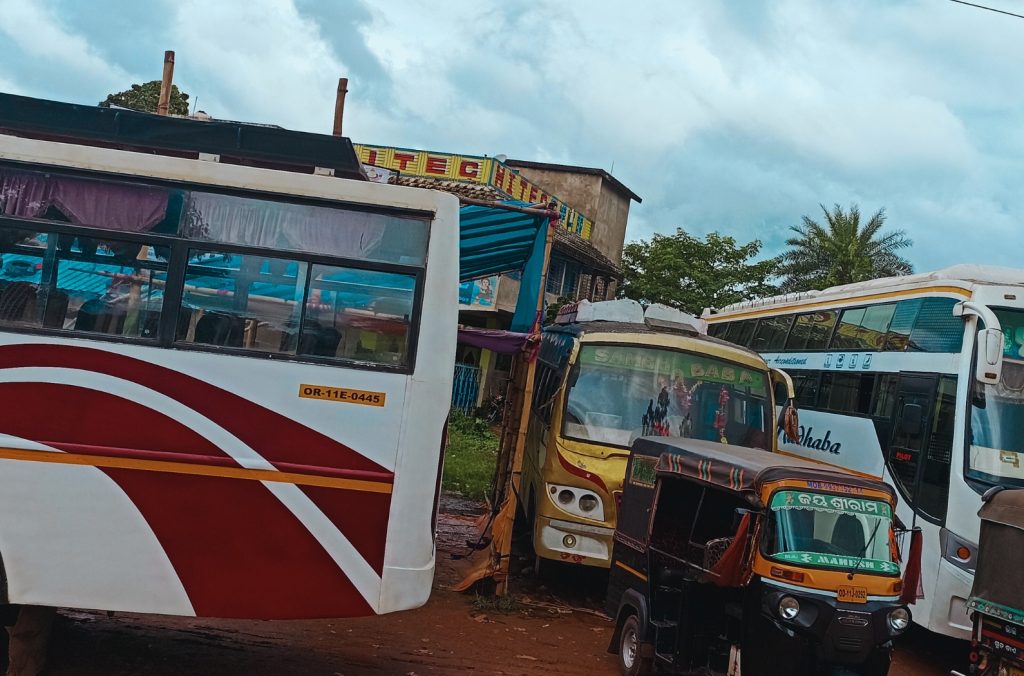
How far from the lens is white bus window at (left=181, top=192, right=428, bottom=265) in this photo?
5.91 m

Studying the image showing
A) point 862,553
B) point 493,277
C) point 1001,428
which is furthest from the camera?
point 493,277

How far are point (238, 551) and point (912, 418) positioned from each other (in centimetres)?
665

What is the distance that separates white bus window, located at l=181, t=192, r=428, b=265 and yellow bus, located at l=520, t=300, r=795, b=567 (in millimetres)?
3933

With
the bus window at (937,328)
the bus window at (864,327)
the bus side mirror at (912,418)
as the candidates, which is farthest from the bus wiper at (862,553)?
the bus window at (864,327)

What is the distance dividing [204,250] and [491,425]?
18495 mm

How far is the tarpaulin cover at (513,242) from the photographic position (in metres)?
8.87

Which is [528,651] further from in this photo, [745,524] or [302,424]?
[302,424]

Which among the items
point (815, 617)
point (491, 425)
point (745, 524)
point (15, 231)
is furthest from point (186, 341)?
point (491, 425)

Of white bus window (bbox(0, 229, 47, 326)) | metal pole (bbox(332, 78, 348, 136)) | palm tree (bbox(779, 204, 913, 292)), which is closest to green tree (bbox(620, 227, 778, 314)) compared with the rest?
palm tree (bbox(779, 204, 913, 292))

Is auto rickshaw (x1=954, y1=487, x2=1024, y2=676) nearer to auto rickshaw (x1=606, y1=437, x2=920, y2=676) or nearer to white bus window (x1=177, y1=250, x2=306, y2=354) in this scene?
auto rickshaw (x1=606, y1=437, x2=920, y2=676)

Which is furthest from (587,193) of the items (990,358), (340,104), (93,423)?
(93,423)

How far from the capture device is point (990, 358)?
8.38 meters

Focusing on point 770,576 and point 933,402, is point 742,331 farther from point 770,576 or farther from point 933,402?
point 770,576

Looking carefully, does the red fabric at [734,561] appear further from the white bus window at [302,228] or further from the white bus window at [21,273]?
the white bus window at [21,273]
